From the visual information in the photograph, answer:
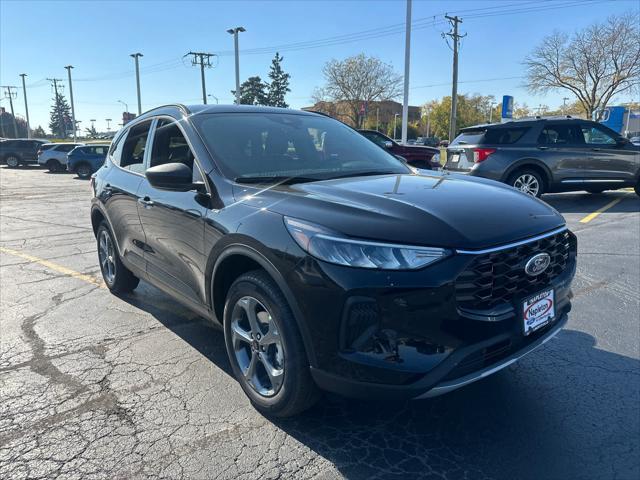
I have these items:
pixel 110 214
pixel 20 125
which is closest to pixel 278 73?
pixel 20 125

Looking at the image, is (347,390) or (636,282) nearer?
(347,390)

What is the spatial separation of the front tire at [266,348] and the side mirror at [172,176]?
75cm

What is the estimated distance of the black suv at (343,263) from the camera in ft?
7.03

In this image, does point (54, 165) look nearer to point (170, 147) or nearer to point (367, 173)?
point (170, 147)

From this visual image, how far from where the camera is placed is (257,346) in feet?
9.04

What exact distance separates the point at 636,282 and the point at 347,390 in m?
4.30

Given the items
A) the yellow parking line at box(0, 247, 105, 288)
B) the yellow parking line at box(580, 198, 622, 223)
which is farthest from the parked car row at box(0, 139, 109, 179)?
the yellow parking line at box(580, 198, 622, 223)

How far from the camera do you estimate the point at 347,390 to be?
2238mm

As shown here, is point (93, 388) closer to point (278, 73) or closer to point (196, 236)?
point (196, 236)

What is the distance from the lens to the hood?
2234 mm

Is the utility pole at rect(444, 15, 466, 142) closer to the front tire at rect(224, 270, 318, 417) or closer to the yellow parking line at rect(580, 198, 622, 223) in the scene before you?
the yellow parking line at rect(580, 198, 622, 223)

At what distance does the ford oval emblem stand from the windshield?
1346mm

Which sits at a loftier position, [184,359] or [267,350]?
[267,350]

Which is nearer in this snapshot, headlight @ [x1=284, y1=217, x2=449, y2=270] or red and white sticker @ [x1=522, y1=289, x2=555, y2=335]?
headlight @ [x1=284, y1=217, x2=449, y2=270]
